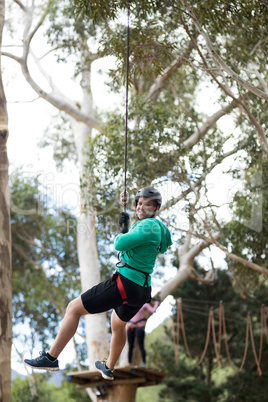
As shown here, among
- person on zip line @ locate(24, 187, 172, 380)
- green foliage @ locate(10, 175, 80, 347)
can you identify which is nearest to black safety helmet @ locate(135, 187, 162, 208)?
person on zip line @ locate(24, 187, 172, 380)

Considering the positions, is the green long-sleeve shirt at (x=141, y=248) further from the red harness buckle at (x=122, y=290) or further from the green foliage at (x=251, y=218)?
the green foliage at (x=251, y=218)

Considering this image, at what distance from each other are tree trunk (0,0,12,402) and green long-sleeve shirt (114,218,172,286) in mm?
1108

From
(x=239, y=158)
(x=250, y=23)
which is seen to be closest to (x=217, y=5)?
(x=250, y=23)

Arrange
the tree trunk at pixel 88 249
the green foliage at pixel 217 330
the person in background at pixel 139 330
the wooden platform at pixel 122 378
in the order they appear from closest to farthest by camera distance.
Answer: the wooden platform at pixel 122 378 < the person in background at pixel 139 330 < the tree trunk at pixel 88 249 < the green foliage at pixel 217 330

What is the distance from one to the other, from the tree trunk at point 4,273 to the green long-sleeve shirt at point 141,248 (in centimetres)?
111

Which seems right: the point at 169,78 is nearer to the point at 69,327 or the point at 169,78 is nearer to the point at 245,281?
the point at 245,281

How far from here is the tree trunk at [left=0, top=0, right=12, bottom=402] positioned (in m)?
4.10

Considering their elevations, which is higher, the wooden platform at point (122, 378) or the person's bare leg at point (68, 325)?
the person's bare leg at point (68, 325)

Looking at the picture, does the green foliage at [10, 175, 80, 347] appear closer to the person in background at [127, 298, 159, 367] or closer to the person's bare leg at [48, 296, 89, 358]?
the person in background at [127, 298, 159, 367]

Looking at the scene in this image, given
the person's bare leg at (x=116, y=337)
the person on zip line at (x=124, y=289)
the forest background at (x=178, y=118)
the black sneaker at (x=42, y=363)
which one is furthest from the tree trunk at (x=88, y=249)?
the black sneaker at (x=42, y=363)

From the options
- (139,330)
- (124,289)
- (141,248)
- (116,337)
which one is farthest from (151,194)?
(139,330)

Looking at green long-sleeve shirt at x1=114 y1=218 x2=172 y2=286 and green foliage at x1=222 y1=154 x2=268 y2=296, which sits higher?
green foliage at x1=222 y1=154 x2=268 y2=296

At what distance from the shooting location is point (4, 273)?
442 centimetres

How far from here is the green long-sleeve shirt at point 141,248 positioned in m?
3.67
